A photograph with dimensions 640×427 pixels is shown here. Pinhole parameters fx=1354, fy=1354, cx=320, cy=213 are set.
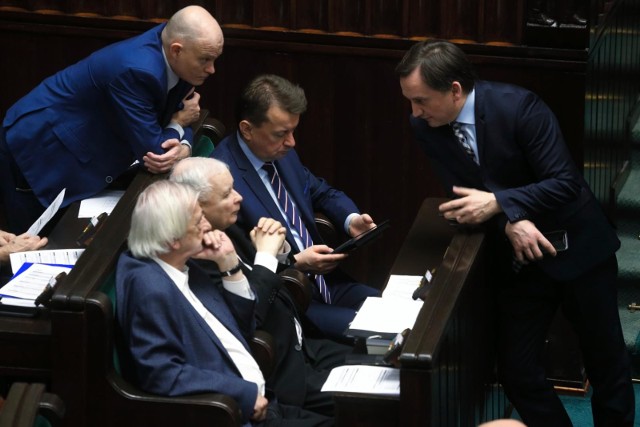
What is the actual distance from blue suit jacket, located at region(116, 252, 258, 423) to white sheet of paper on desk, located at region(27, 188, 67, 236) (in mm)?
791

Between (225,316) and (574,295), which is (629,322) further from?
(225,316)

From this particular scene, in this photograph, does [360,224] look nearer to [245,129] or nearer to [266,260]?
[245,129]

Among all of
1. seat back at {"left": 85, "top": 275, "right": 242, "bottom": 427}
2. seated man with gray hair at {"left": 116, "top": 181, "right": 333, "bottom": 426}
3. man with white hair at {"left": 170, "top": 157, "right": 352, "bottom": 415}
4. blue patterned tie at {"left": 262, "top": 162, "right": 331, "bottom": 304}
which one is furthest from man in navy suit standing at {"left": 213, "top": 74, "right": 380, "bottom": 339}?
seat back at {"left": 85, "top": 275, "right": 242, "bottom": 427}

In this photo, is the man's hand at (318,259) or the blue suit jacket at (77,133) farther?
the blue suit jacket at (77,133)

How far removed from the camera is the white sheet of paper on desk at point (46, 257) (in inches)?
185

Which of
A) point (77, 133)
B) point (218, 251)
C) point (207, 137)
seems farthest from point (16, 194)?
point (218, 251)

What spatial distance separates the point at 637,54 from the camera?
6.84m

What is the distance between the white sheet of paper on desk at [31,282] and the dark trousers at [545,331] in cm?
164

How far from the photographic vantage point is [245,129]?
203 inches

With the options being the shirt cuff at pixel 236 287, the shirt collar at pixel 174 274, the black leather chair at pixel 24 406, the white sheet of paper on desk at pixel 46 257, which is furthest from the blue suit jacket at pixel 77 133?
the black leather chair at pixel 24 406

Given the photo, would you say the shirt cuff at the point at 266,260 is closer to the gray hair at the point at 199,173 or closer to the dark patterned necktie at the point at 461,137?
the gray hair at the point at 199,173

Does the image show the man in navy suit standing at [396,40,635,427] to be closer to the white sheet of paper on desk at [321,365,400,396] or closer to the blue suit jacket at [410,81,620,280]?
the blue suit jacket at [410,81,620,280]

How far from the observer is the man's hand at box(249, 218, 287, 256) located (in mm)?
4734

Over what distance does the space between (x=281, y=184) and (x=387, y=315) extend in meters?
0.98
